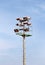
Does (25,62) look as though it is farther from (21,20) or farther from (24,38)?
(21,20)

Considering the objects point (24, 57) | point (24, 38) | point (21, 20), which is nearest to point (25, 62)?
point (24, 57)

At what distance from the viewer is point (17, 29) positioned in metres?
90.7

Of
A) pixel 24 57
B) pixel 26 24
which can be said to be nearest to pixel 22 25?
pixel 26 24

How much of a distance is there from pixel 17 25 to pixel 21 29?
2.60 metres

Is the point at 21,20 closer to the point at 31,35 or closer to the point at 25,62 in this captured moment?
the point at 31,35

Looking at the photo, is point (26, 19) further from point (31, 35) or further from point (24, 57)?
point (24, 57)

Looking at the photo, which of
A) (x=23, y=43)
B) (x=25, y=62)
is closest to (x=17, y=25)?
(x=23, y=43)

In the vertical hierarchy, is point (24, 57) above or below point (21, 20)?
below

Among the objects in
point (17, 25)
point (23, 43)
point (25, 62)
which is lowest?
point (25, 62)

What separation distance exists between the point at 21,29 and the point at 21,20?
3.68m

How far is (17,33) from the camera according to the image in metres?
91.8

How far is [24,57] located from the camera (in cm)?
9031

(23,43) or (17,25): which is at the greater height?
(17,25)

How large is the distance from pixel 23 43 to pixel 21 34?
11.4ft
